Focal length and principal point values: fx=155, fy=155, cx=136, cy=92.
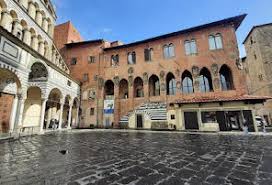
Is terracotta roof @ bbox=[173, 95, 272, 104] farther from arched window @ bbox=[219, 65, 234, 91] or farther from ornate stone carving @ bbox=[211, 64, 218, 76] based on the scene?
ornate stone carving @ bbox=[211, 64, 218, 76]

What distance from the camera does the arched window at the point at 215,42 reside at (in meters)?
20.0

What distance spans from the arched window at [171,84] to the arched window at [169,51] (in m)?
2.73

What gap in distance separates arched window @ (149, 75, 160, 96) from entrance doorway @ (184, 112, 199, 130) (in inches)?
224

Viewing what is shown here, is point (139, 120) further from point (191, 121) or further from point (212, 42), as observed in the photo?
point (212, 42)

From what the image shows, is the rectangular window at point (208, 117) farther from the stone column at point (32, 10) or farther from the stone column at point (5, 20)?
the stone column at point (32, 10)

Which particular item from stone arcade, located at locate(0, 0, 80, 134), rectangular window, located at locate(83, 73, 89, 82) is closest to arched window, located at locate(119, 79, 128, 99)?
rectangular window, located at locate(83, 73, 89, 82)

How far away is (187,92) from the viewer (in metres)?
20.5

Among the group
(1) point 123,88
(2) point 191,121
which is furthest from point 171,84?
(1) point 123,88

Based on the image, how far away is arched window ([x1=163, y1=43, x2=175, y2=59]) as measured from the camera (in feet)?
73.1

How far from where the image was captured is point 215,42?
20.2 metres

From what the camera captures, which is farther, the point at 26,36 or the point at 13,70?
the point at 26,36

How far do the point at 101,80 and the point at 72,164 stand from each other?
2110cm

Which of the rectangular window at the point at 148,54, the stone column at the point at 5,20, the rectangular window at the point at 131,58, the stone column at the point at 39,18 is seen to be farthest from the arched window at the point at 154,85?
the stone column at the point at 5,20

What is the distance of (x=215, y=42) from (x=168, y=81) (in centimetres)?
787
